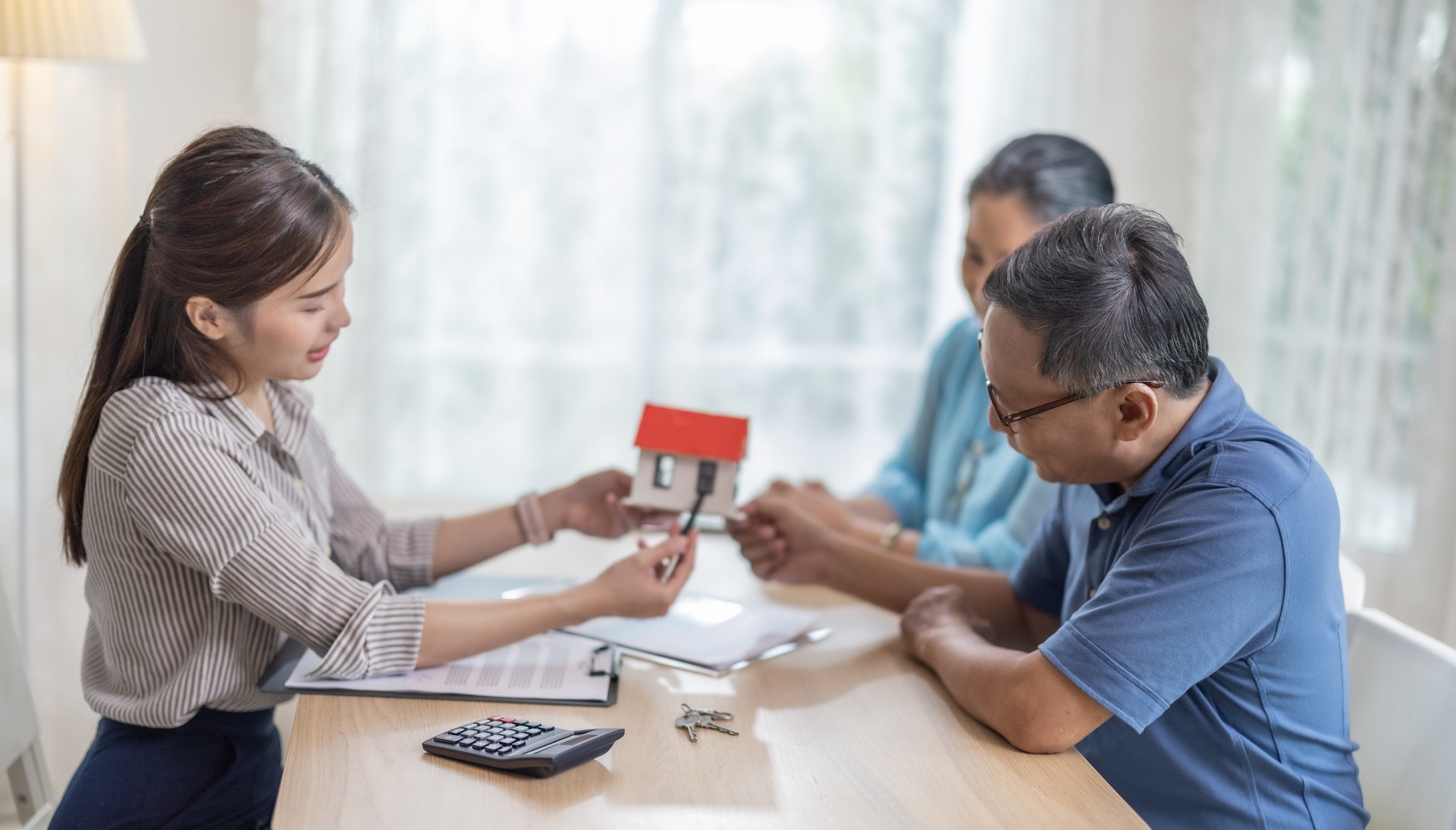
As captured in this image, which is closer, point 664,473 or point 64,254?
point 664,473

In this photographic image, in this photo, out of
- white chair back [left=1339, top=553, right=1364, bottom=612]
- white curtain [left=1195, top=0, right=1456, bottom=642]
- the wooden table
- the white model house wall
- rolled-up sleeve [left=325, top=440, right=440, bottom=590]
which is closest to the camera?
the wooden table

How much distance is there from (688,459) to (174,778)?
748 millimetres

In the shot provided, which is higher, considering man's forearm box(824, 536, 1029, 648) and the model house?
the model house

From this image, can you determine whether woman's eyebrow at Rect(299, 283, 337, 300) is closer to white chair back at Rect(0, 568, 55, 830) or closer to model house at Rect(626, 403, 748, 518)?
model house at Rect(626, 403, 748, 518)

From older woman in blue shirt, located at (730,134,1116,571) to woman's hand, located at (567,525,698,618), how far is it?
311 mm

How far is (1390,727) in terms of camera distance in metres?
1.34

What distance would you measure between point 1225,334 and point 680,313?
1.49 m

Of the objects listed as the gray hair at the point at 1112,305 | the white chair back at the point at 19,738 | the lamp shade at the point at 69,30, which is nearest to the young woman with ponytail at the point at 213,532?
the white chair back at the point at 19,738

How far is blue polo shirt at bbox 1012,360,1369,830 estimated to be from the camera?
44.7 inches

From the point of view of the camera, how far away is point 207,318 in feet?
4.44

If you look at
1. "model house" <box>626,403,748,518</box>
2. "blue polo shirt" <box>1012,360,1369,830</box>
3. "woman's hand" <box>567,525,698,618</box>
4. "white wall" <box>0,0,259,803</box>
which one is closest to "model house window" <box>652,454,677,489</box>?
"model house" <box>626,403,748,518</box>

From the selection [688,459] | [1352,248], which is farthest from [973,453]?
[1352,248]

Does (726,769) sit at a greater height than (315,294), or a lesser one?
lesser

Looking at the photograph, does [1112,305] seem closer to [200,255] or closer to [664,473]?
[664,473]
